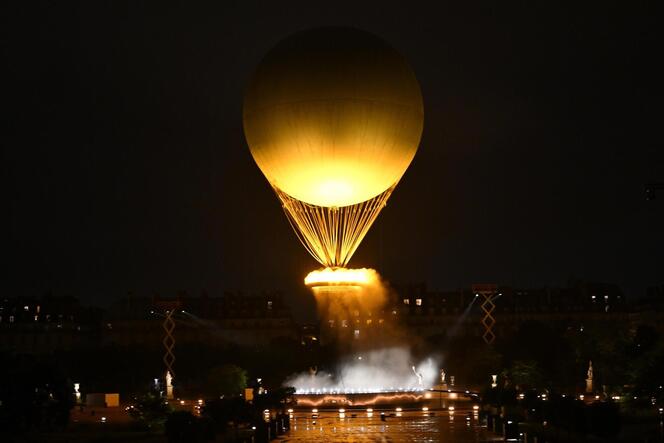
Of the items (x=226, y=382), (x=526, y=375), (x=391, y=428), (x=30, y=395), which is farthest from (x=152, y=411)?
(x=526, y=375)

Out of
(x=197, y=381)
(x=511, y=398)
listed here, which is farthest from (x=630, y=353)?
(x=197, y=381)

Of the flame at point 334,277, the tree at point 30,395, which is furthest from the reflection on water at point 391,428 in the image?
the tree at point 30,395

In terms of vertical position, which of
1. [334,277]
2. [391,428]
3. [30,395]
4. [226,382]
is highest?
[334,277]

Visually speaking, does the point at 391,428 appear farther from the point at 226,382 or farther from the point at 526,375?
the point at 526,375

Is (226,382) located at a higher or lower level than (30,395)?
higher

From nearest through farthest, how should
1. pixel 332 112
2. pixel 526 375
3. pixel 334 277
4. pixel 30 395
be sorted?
pixel 30 395 < pixel 332 112 < pixel 334 277 < pixel 526 375

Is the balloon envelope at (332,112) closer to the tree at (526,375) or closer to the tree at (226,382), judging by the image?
the tree at (226,382)

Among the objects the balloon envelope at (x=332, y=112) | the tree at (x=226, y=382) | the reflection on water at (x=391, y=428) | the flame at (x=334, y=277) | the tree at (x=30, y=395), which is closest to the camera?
the tree at (x=30, y=395)
